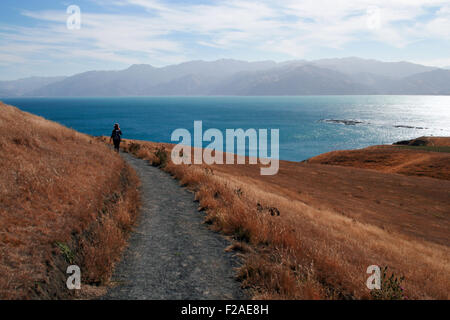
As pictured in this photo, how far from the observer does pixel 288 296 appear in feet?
17.7

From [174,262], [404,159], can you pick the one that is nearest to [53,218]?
[174,262]

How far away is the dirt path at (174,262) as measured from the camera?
572 centimetres

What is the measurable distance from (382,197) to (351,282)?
23.8 meters

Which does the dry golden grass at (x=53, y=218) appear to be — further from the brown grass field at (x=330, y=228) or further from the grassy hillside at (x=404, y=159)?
the grassy hillside at (x=404, y=159)

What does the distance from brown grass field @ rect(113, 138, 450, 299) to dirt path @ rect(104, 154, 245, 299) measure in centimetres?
51

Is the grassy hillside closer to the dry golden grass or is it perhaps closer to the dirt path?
the dirt path

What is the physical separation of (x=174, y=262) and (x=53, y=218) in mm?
3511

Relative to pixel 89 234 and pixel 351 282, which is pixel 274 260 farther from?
pixel 89 234

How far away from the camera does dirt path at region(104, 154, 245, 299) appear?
572 centimetres

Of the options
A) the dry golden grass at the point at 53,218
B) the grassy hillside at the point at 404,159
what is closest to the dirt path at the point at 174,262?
the dry golden grass at the point at 53,218

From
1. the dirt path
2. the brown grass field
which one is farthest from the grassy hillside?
the dirt path

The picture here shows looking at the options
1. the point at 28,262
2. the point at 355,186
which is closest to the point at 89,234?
the point at 28,262

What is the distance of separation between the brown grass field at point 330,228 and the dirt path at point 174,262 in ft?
1.69
